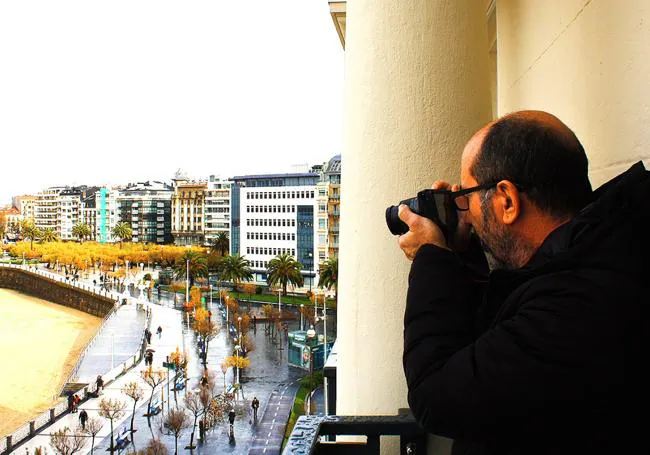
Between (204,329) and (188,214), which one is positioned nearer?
(204,329)

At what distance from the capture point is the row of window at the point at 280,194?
3318 inches

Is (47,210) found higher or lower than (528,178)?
higher

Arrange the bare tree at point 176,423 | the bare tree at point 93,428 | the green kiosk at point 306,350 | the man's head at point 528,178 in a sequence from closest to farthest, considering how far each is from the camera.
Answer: the man's head at point 528,178, the bare tree at point 93,428, the bare tree at point 176,423, the green kiosk at point 306,350

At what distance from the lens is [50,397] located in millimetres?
55469

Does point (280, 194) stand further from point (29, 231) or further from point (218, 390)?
point (29, 231)

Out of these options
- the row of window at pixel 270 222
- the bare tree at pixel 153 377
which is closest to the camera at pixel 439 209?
the bare tree at pixel 153 377

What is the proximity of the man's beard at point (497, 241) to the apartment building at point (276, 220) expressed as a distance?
77.9 metres

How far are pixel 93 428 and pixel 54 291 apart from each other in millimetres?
56733

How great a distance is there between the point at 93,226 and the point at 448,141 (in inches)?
5859

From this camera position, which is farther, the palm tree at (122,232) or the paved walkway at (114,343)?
the palm tree at (122,232)

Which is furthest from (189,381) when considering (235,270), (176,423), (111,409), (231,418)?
(235,270)

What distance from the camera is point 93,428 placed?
46250mm

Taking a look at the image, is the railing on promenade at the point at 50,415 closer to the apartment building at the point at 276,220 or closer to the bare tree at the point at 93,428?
the bare tree at the point at 93,428

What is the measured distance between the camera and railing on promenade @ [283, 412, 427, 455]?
1.94 m
